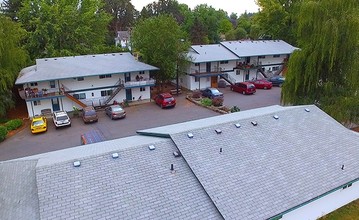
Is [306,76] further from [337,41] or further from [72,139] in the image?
[72,139]

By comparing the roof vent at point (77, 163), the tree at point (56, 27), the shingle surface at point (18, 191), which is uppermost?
the tree at point (56, 27)

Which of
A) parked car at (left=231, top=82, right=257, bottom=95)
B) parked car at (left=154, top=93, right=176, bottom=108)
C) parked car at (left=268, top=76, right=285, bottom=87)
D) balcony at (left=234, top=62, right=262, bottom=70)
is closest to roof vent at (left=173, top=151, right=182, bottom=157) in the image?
parked car at (left=154, top=93, right=176, bottom=108)

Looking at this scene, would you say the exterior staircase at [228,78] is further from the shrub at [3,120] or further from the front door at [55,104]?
the shrub at [3,120]

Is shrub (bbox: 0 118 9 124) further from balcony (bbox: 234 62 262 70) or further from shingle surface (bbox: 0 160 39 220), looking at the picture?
balcony (bbox: 234 62 262 70)

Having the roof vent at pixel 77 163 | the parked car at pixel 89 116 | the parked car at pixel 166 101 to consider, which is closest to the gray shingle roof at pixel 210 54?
the parked car at pixel 166 101

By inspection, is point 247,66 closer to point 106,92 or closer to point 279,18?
point 279,18

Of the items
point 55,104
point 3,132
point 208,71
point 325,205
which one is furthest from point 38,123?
point 325,205
